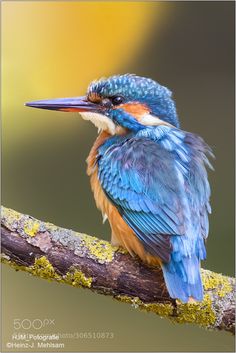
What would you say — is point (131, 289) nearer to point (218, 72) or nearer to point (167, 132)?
point (167, 132)

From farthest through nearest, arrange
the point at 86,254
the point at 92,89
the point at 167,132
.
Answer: the point at 92,89
the point at 167,132
the point at 86,254

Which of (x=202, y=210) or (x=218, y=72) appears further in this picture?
(x=218, y=72)

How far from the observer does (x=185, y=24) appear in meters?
4.73

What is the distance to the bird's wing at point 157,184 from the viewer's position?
2.59 metres

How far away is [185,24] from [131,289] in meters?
2.63

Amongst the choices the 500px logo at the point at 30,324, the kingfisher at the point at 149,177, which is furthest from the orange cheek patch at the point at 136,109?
the 500px logo at the point at 30,324

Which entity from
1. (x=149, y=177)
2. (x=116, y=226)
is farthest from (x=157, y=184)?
(x=116, y=226)

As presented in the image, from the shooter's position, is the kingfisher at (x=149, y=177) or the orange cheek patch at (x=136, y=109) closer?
the kingfisher at (x=149, y=177)

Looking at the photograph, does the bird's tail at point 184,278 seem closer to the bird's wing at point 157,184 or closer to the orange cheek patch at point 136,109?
the bird's wing at point 157,184

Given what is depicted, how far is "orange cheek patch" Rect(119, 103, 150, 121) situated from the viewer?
2979mm

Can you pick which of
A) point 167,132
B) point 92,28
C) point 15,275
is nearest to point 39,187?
point 15,275

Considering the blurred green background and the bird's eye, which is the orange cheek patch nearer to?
the bird's eye

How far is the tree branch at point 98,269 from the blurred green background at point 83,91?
1.46 metres

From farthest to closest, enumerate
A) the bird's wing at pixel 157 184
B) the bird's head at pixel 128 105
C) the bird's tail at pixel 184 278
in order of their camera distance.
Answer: the bird's head at pixel 128 105 → the bird's wing at pixel 157 184 → the bird's tail at pixel 184 278
